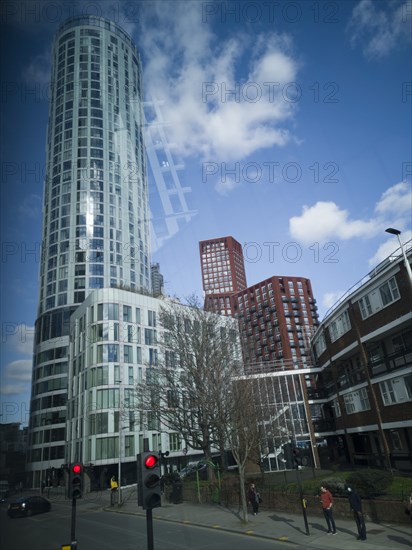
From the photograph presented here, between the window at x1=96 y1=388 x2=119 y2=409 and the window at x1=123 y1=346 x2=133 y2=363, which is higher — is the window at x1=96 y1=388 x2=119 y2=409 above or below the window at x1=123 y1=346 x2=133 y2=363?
below

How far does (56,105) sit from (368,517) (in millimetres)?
106140

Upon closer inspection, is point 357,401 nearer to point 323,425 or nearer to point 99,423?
point 323,425

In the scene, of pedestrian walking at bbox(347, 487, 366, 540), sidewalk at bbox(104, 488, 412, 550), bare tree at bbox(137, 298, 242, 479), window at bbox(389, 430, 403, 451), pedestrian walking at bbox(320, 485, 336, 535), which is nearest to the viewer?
sidewalk at bbox(104, 488, 412, 550)

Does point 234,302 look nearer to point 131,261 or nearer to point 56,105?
point 131,261

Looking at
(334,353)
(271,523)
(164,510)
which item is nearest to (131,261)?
(334,353)

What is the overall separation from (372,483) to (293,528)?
3942 mm

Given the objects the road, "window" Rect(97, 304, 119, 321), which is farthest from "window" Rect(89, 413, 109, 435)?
the road

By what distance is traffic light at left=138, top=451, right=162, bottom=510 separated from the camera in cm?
816

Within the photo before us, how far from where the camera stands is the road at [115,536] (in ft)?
46.7

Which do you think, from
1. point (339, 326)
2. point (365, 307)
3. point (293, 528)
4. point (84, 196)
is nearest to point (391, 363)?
point (365, 307)

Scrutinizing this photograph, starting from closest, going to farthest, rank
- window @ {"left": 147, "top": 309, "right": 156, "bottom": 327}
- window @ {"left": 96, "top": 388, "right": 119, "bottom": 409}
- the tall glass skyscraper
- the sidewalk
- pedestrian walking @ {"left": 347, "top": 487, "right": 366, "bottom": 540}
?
the sidewalk, pedestrian walking @ {"left": 347, "top": 487, "right": 366, "bottom": 540}, window @ {"left": 96, "top": 388, "right": 119, "bottom": 409}, window @ {"left": 147, "top": 309, "right": 156, "bottom": 327}, the tall glass skyscraper

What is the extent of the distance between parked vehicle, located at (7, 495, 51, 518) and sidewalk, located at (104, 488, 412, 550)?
7430 mm

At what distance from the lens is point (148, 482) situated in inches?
326

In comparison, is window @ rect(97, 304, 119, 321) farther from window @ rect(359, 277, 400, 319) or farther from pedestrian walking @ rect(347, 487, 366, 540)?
pedestrian walking @ rect(347, 487, 366, 540)
